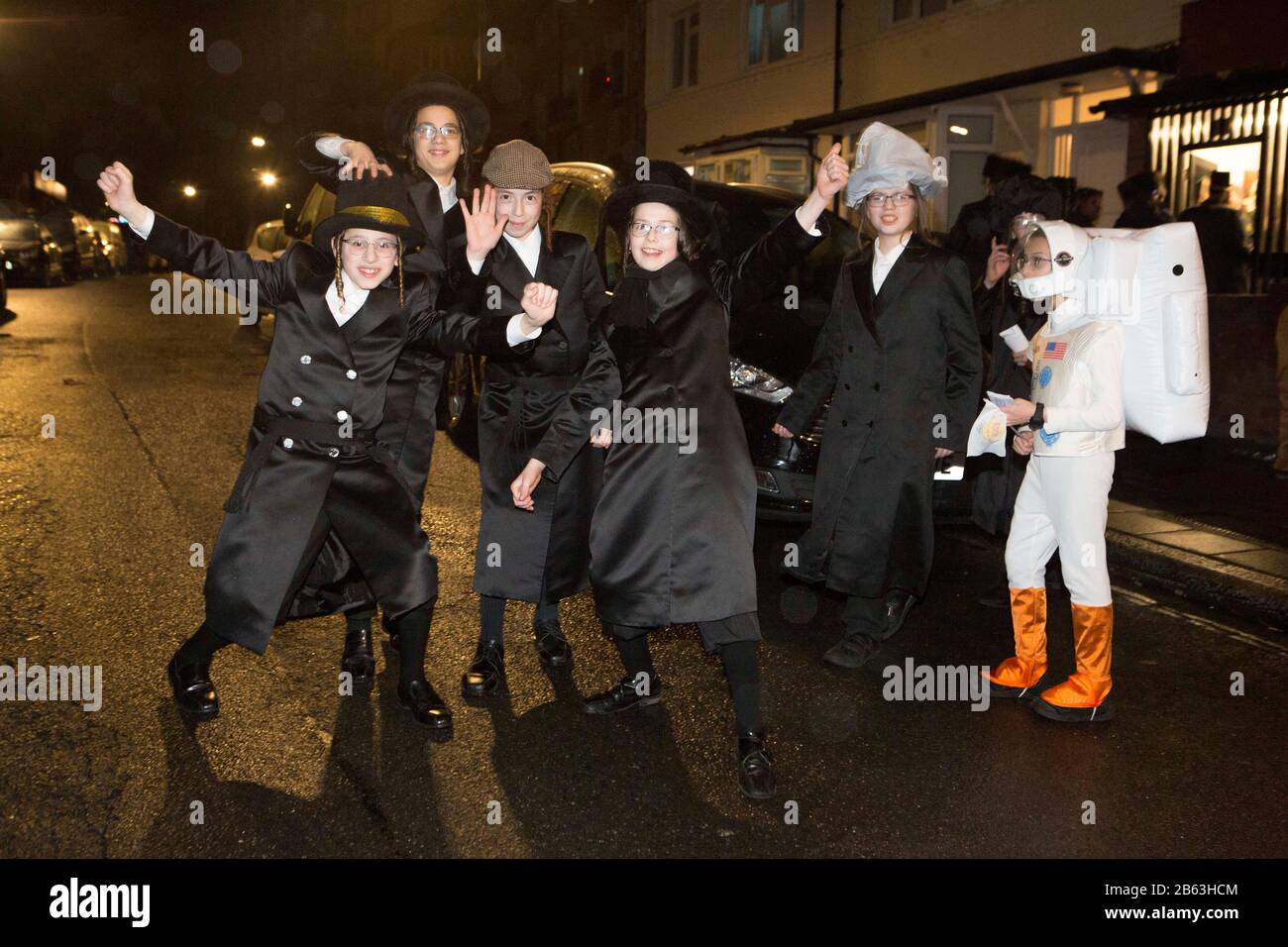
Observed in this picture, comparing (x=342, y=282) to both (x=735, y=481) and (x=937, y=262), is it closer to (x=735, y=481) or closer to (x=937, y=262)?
(x=735, y=481)

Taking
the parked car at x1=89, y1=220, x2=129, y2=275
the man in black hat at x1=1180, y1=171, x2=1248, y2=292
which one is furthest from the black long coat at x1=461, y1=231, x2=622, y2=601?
the parked car at x1=89, y1=220, x2=129, y2=275

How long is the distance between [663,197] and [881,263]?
1.32 m

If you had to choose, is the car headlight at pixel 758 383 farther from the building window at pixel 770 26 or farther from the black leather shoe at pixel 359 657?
the building window at pixel 770 26

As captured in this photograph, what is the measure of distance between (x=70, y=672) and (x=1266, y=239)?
11.1 meters

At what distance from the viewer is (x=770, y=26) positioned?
2392cm

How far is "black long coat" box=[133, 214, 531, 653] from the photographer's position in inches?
167

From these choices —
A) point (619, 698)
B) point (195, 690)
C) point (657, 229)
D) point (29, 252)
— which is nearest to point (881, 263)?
point (657, 229)

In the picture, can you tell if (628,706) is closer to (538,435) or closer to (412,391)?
(538,435)

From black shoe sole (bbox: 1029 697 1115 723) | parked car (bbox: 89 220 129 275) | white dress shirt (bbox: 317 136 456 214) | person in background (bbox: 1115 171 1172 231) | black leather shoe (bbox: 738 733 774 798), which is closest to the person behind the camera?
black leather shoe (bbox: 738 733 774 798)

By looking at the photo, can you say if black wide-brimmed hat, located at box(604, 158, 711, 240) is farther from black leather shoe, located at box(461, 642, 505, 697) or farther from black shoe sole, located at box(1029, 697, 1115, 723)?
black shoe sole, located at box(1029, 697, 1115, 723)

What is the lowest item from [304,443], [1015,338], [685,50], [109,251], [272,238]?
[304,443]

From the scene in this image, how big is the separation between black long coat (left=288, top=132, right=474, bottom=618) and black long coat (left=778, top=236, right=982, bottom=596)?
1.44 meters

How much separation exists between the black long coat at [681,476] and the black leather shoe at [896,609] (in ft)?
4.57

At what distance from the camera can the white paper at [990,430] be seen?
4.62m
